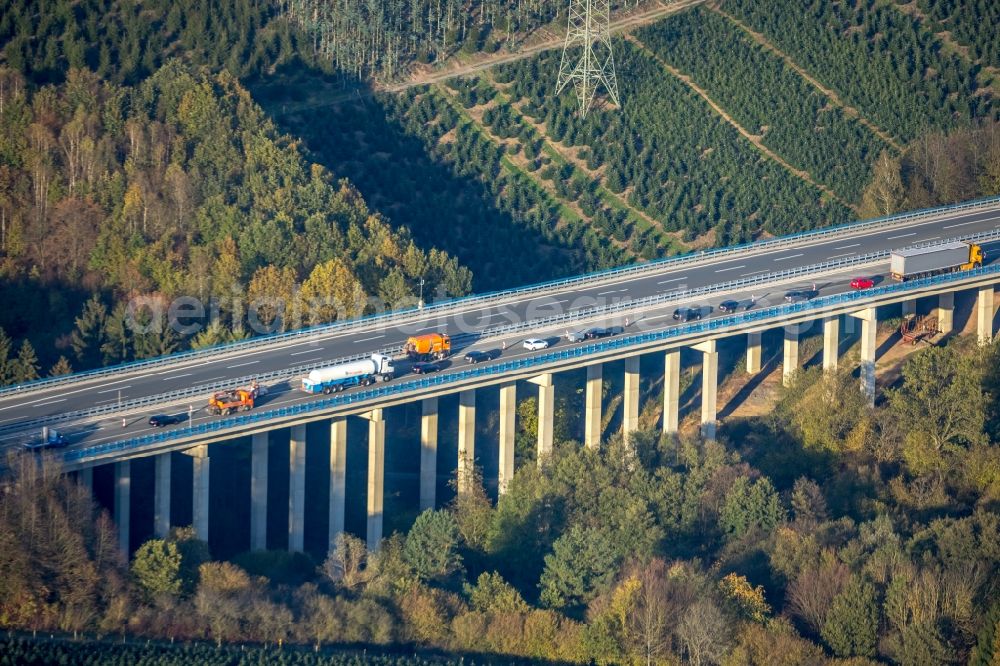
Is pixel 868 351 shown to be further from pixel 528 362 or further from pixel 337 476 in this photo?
pixel 337 476

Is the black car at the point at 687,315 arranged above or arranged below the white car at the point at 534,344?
above

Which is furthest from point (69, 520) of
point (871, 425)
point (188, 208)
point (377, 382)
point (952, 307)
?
point (952, 307)

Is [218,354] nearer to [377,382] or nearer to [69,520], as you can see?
[377,382]

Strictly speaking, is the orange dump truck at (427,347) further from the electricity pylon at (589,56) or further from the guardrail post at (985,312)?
the electricity pylon at (589,56)

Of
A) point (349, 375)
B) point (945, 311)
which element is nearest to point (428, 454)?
point (349, 375)

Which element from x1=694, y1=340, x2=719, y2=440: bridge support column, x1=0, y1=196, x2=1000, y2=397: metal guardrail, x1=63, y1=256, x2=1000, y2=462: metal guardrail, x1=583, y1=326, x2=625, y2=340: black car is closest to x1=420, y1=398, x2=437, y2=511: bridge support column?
x1=63, y1=256, x2=1000, y2=462: metal guardrail

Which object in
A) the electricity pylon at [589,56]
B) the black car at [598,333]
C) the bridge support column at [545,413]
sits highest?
the electricity pylon at [589,56]

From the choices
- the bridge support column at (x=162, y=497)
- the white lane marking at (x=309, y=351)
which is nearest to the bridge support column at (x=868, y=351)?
the white lane marking at (x=309, y=351)

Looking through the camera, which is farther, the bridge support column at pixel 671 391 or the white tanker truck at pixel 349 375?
the bridge support column at pixel 671 391
